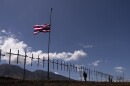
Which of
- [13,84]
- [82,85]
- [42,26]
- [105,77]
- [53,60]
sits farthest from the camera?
[105,77]

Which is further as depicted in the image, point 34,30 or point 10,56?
point 34,30

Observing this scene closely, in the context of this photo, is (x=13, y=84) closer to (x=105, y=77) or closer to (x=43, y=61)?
(x=43, y=61)

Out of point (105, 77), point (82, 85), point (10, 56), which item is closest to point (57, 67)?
point (10, 56)

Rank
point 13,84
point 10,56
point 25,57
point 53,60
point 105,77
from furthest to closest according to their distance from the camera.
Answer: point 105,77 → point 53,60 → point 25,57 → point 10,56 → point 13,84

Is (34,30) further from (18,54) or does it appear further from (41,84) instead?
(41,84)

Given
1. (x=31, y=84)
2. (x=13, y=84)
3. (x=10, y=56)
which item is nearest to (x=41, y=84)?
(x=31, y=84)

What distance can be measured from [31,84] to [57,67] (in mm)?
27887

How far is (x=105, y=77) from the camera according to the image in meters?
96.9

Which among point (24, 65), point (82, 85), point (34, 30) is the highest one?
point (34, 30)

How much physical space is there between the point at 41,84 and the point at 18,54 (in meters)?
16.1

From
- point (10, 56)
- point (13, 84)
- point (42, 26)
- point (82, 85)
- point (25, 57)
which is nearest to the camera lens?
point (13, 84)

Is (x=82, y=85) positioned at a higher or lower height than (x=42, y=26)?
lower

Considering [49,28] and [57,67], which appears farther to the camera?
[57,67]

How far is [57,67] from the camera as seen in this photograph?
215 ft
